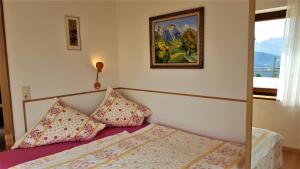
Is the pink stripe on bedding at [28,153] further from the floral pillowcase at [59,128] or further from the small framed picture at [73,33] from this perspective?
the small framed picture at [73,33]

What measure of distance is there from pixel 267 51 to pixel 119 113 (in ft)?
5.29

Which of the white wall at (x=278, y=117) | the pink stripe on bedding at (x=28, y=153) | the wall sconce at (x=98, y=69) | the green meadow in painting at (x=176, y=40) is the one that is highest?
the green meadow in painting at (x=176, y=40)

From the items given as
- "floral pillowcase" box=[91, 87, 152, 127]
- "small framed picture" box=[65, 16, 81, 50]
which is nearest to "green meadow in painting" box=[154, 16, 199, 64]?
"floral pillowcase" box=[91, 87, 152, 127]

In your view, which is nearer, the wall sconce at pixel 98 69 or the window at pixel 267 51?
the window at pixel 267 51

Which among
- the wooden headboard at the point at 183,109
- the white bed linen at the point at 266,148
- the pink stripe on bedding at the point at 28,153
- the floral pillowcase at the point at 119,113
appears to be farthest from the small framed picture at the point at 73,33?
the white bed linen at the point at 266,148

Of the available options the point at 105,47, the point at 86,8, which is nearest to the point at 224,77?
the point at 105,47

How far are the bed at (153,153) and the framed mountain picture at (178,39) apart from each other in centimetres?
76

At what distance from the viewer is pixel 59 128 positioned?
2080mm

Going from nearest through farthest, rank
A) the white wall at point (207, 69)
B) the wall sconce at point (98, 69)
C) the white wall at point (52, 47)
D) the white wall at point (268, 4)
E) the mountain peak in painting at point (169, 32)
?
the white wall at point (268, 4) < the white wall at point (207, 69) < the white wall at point (52, 47) < the mountain peak in painting at point (169, 32) < the wall sconce at point (98, 69)

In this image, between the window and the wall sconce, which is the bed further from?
the wall sconce

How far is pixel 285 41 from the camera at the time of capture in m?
1.45

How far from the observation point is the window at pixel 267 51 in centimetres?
147

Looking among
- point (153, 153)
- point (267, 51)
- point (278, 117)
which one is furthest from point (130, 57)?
point (278, 117)

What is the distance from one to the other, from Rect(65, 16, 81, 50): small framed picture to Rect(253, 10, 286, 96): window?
181 cm
